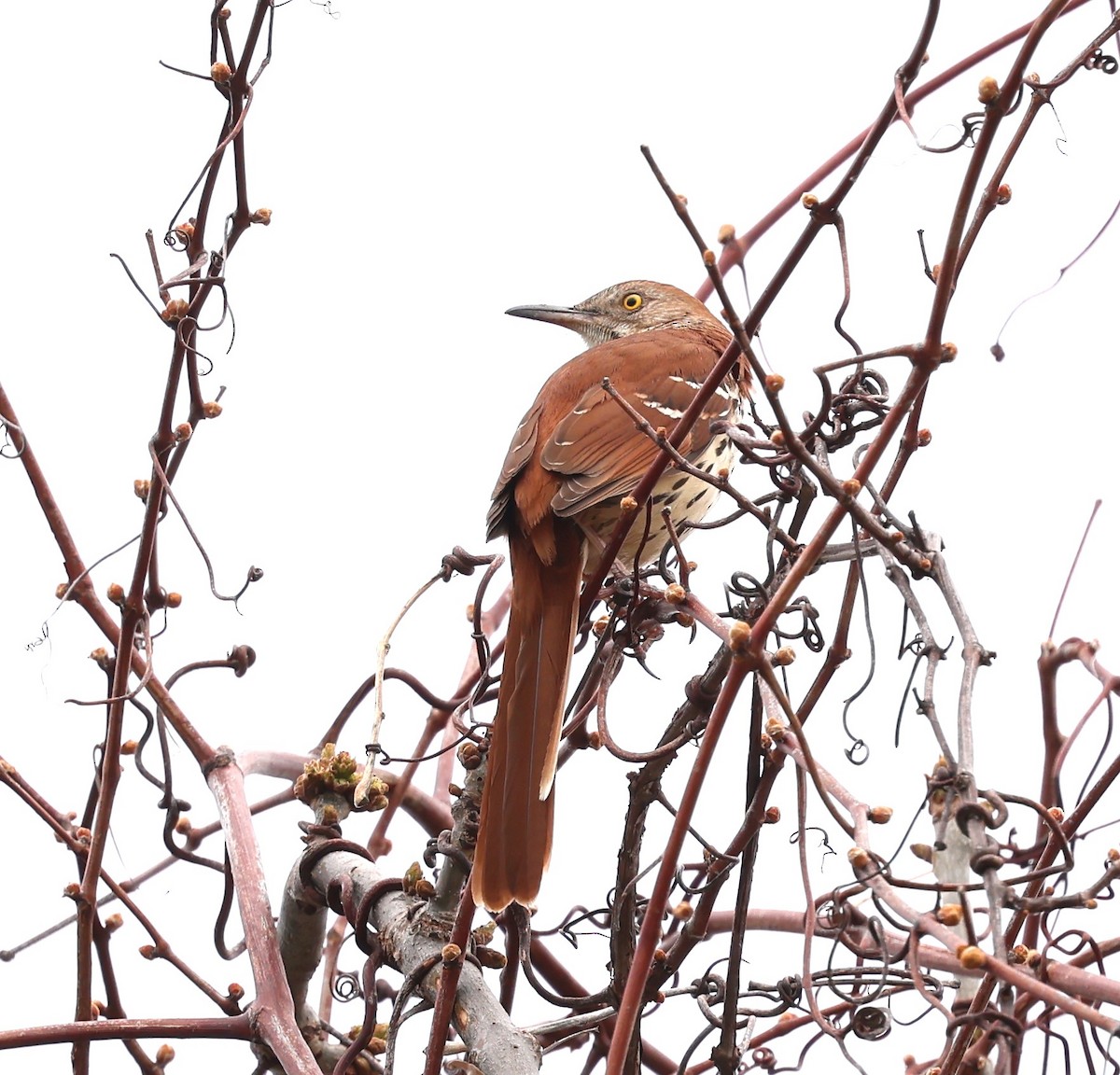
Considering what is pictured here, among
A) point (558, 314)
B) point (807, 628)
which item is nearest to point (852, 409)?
point (807, 628)

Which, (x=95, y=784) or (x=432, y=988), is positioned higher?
(x=95, y=784)

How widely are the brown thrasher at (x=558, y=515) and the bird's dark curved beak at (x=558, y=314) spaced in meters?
0.50

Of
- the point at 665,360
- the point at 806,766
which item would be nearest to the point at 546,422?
the point at 665,360

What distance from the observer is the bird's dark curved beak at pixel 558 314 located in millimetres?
4336

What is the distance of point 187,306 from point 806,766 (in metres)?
0.97

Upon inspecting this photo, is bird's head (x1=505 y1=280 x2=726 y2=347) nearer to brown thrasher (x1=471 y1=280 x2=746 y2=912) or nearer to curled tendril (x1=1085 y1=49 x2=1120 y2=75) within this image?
brown thrasher (x1=471 y1=280 x2=746 y2=912)

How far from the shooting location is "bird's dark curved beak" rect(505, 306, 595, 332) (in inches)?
171

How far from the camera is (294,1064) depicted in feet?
5.84

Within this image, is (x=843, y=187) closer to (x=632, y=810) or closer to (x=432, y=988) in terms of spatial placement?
(x=632, y=810)

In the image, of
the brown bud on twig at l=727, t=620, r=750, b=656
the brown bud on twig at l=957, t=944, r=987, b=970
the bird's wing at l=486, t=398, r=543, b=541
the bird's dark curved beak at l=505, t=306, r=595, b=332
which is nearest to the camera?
the brown bud on twig at l=957, t=944, r=987, b=970

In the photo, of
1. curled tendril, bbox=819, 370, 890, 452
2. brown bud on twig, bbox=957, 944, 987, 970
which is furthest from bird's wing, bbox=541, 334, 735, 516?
brown bud on twig, bbox=957, 944, 987, 970

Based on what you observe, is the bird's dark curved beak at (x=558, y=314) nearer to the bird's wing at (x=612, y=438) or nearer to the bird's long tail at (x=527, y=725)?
the bird's wing at (x=612, y=438)

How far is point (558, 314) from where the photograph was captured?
4.36 meters

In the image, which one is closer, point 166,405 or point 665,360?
point 166,405
